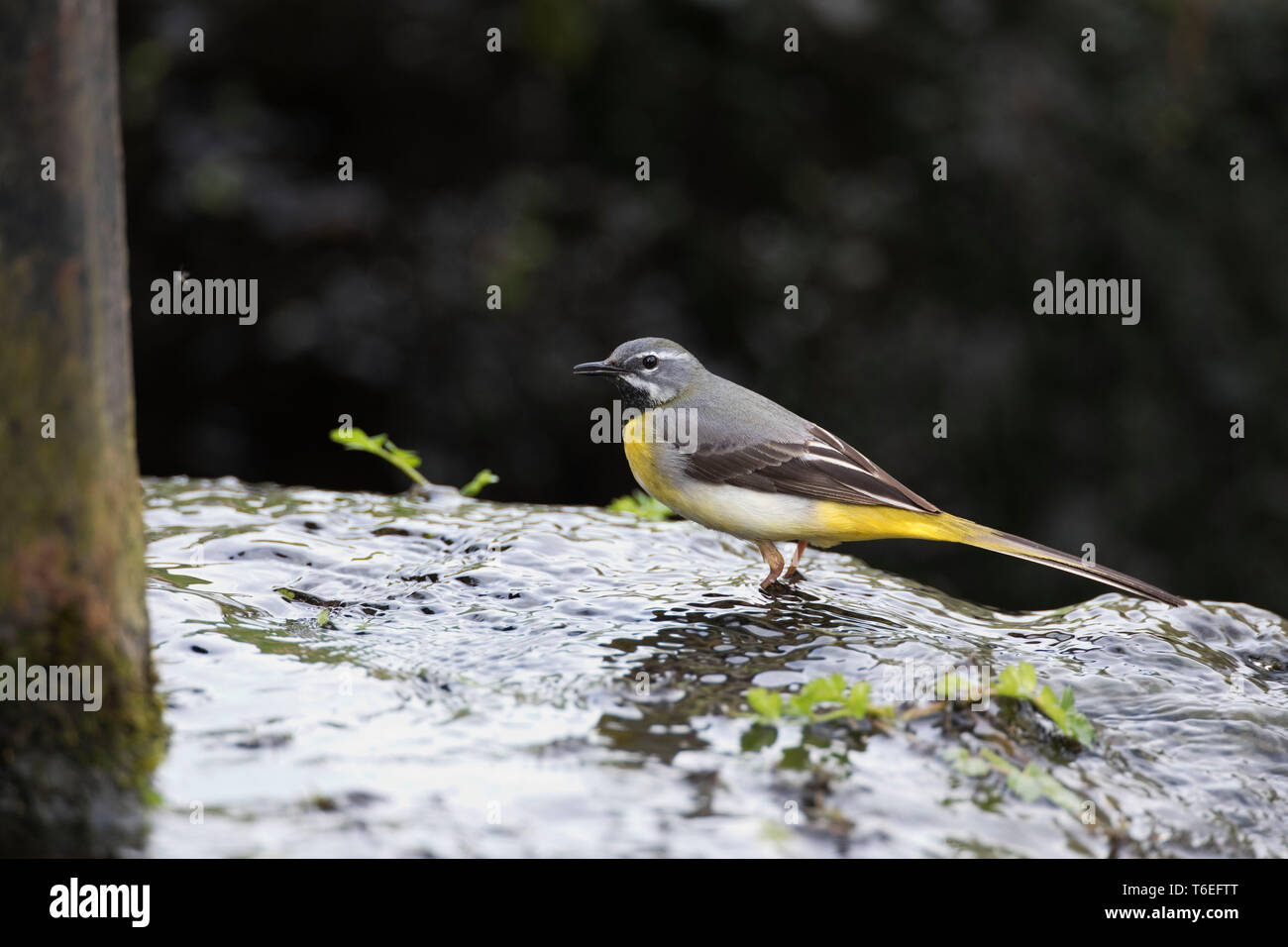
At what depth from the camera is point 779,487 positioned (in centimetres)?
545

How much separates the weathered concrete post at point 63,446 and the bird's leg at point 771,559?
2785mm

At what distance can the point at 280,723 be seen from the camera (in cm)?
349

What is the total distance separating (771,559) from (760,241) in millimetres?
5618

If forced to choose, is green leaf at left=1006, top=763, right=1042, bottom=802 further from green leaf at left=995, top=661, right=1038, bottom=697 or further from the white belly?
the white belly

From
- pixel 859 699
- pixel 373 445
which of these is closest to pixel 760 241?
pixel 373 445

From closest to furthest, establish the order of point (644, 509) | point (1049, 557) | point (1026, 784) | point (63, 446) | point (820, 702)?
point (63, 446)
point (1026, 784)
point (820, 702)
point (1049, 557)
point (644, 509)

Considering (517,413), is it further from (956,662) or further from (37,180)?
(37,180)

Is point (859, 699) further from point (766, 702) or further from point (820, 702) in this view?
point (766, 702)

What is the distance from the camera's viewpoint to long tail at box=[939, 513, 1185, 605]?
4.99 meters

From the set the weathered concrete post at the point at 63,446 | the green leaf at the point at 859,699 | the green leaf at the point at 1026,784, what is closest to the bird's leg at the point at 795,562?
the green leaf at the point at 859,699

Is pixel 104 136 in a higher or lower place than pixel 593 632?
higher
